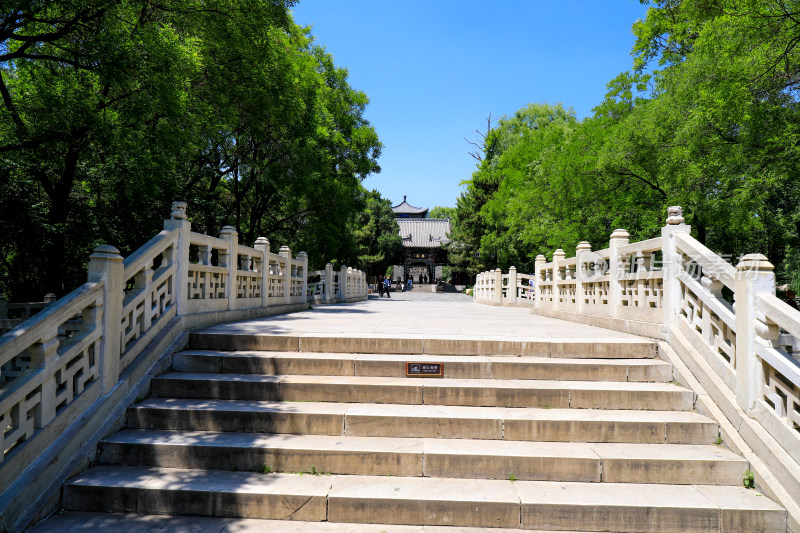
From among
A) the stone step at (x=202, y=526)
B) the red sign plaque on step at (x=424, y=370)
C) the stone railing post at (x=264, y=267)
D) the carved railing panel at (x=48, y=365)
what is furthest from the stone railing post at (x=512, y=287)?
the carved railing panel at (x=48, y=365)

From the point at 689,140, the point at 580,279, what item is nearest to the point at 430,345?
the point at 580,279

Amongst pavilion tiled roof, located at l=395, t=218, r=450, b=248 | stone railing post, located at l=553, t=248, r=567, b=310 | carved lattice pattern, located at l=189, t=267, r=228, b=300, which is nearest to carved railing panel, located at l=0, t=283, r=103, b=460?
carved lattice pattern, located at l=189, t=267, r=228, b=300

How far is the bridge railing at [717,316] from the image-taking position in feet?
11.8

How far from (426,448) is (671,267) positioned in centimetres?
383

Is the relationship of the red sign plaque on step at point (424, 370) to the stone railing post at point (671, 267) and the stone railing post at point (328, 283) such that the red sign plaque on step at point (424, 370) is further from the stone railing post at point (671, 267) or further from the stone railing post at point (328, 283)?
the stone railing post at point (328, 283)

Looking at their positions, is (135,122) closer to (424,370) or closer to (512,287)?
(424,370)

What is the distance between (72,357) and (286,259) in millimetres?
7250

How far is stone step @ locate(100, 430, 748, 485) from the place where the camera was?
3.68 metres

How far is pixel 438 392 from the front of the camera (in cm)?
454

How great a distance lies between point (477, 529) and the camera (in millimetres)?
3277

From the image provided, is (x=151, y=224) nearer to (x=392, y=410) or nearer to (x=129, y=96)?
(x=129, y=96)

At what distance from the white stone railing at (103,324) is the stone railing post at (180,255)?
1 centimetres

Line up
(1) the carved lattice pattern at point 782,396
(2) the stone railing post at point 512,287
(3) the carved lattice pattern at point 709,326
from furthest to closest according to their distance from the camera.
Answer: (2) the stone railing post at point 512,287
(3) the carved lattice pattern at point 709,326
(1) the carved lattice pattern at point 782,396

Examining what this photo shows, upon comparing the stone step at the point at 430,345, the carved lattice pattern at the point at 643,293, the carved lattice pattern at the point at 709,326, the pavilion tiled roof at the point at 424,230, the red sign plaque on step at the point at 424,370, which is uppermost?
the pavilion tiled roof at the point at 424,230
